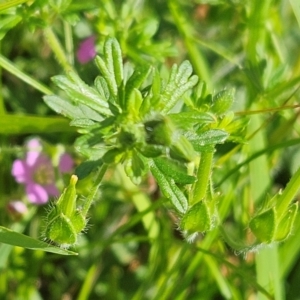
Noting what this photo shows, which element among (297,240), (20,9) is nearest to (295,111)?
(297,240)

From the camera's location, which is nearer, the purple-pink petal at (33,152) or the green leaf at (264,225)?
the green leaf at (264,225)

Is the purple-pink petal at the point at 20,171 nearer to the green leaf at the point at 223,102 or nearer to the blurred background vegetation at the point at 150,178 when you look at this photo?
the blurred background vegetation at the point at 150,178

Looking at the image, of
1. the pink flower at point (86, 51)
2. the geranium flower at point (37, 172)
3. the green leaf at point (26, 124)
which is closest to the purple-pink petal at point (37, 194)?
the geranium flower at point (37, 172)

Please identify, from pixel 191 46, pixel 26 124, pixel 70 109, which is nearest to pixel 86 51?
pixel 191 46

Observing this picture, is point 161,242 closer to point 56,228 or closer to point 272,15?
point 56,228

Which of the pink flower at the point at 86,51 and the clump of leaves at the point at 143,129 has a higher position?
the pink flower at the point at 86,51

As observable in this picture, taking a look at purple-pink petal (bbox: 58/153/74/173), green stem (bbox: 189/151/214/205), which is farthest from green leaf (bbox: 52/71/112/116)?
purple-pink petal (bbox: 58/153/74/173)
